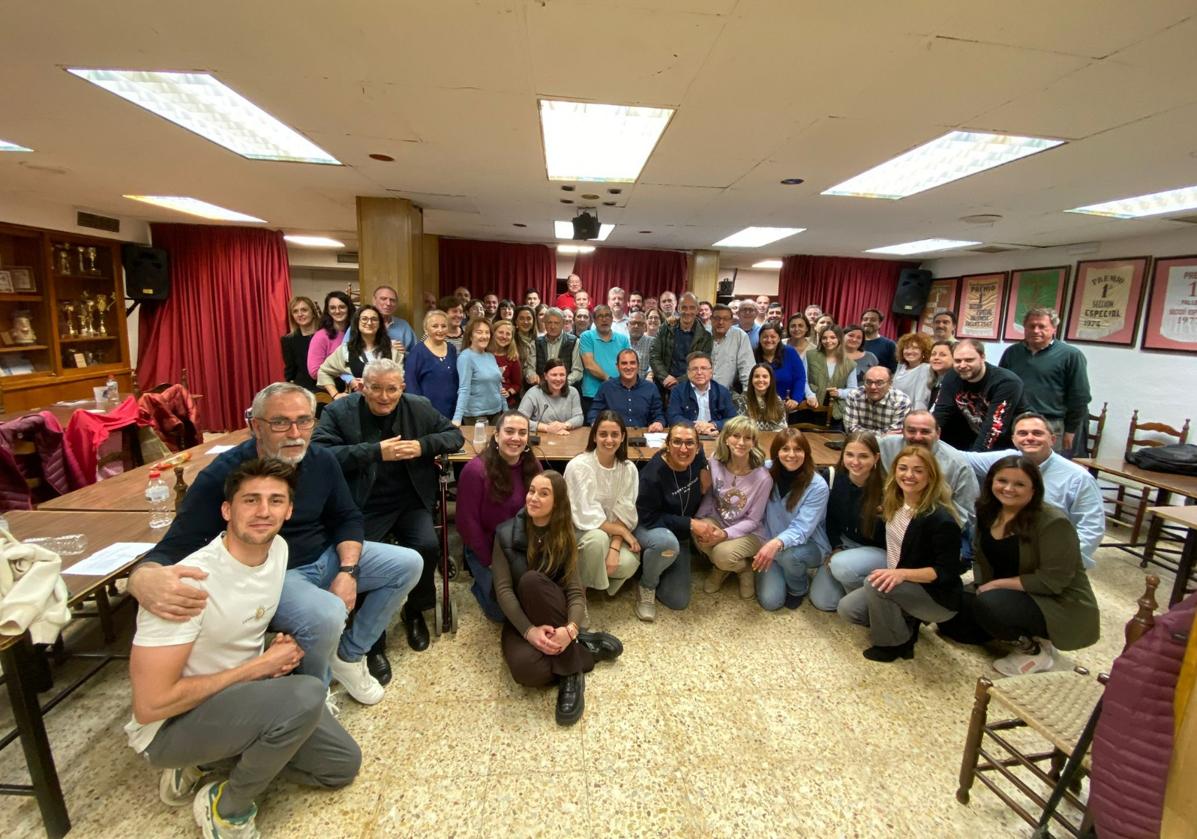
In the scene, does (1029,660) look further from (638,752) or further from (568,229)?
(568,229)

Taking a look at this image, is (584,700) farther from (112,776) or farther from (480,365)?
(480,365)

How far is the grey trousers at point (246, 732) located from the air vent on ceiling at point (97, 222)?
6.34 m

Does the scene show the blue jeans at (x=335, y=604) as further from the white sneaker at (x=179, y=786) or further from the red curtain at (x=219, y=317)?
the red curtain at (x=219, y=317)

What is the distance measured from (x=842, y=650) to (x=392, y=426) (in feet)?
7.98

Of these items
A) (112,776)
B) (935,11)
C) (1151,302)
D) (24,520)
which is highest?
(935,11)

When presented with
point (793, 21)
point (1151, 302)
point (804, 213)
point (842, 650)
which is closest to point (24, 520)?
point (793, 21)

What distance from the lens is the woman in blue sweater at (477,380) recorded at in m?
3.44

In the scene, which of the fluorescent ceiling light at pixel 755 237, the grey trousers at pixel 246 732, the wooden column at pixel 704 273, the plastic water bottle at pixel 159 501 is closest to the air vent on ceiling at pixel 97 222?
the plastic water bottle at pixel 159 501

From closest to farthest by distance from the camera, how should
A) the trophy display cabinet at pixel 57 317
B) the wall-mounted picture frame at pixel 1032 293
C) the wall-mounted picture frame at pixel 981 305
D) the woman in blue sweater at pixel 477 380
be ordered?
the woman in blue sweater at pixel 477 380 < the trophy display cabinet at pixel 57 317 < the wall-mounted picture frame at pixel 1032 293 < the wall-mounted picture frame at pixel 981 305

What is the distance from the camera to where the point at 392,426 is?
7.98 ft

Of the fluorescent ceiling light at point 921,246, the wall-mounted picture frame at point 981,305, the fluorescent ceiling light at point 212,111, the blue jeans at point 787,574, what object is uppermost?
the fluorescent ceiling light at point 921,246

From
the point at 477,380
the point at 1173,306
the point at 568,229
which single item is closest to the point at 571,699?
the point at 477,380

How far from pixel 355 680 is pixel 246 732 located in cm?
61

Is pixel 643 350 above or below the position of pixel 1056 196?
below
